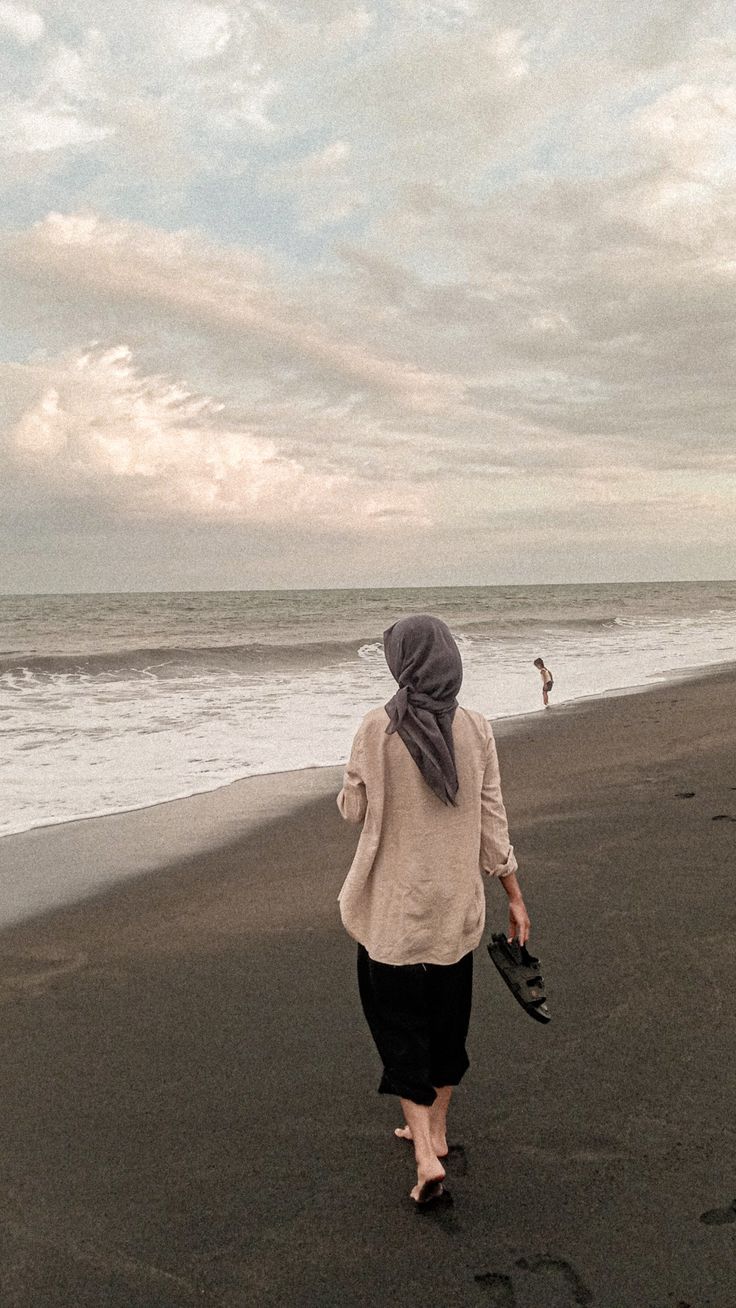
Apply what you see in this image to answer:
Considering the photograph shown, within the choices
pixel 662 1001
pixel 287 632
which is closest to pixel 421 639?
pixel 662 1001

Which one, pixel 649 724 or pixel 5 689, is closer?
pixel 649 724

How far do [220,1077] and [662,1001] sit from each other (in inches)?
74.2

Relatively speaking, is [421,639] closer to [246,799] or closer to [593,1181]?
[593,1181]

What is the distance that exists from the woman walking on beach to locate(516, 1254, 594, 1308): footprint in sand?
349 millimetres

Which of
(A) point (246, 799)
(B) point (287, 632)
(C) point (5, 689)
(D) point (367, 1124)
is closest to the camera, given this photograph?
(D) point (367, 1124)

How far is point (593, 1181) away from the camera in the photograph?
2.78 m

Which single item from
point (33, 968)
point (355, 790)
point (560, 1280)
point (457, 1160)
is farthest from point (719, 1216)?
point (33, 968)

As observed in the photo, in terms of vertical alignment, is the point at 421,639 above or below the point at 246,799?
above

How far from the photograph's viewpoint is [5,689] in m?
19.4

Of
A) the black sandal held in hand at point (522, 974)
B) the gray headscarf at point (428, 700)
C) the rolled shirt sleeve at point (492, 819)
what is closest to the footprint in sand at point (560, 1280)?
the black sandal held in hand at point (522, 974)

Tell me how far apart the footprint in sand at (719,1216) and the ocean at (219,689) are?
6278 millimetres

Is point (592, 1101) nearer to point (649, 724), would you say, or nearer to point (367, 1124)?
point (367, 1124)

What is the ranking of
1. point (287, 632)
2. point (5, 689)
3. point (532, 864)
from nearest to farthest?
point (532, 864), point (5, 689), point (287, 632)

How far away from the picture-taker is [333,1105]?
325 centimetres
